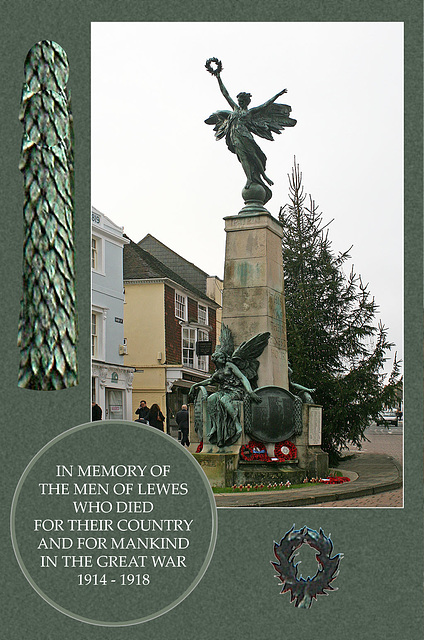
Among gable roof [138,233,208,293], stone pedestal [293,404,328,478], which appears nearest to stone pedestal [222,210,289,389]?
stone pedestal [293,404,328,478]

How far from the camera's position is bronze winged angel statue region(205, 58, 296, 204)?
11609 millimetres

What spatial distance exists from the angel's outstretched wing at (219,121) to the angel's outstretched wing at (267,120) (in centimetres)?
31

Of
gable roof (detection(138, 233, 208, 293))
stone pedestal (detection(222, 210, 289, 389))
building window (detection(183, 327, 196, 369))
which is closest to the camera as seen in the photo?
stone pedestal (detection(222, 210, 289, 389))

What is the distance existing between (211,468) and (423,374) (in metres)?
4.00

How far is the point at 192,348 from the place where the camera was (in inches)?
737

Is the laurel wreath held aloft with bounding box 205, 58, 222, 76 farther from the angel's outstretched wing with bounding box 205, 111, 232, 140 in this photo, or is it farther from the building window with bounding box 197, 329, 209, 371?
the building window with bounding box 197, 329, 209, 371

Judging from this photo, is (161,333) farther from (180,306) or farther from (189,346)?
(180,306)

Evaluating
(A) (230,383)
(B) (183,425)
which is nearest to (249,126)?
(A) (230,383)

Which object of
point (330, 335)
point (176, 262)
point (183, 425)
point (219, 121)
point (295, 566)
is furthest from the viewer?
point (176, 262)

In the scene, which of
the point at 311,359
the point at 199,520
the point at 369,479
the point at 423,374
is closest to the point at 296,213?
the point at 311,359

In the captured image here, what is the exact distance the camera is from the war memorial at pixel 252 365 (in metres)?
11.1

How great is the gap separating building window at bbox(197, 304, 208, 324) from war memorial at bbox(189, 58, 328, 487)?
8250 mm

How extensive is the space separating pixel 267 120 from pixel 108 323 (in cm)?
370

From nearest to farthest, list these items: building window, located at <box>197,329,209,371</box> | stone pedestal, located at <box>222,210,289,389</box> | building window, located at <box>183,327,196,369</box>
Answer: stone pedestal, located at <box>222,210,289,389</box>
building window, located at <box>183,327,196,369</box>
building window, located at <box>197,329,209,371</box>
